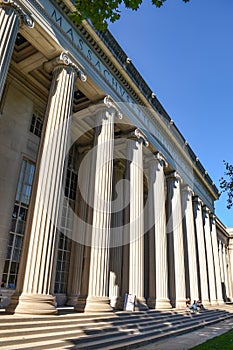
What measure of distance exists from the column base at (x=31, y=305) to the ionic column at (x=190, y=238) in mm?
20548

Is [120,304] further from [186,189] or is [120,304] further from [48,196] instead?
[186,189]

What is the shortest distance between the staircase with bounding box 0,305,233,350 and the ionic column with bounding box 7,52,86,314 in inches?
32.2

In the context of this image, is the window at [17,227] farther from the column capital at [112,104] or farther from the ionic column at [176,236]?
the ionic column at [176,236]

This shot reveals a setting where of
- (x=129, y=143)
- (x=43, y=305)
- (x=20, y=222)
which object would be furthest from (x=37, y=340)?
(x=129, y=143)

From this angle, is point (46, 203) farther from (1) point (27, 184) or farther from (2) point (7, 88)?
(2) point (7, 88)

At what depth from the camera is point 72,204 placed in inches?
897

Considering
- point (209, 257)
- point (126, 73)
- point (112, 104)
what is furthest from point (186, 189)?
point (112, 104)

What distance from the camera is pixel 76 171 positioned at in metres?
23.7

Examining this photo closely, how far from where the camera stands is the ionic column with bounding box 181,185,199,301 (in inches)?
1110

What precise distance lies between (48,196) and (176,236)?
16621 mm

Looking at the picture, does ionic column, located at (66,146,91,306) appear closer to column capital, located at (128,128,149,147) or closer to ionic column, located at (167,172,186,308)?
column capital, located at (128,128,149,147)

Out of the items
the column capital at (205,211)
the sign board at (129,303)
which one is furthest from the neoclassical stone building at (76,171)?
the column capital at (205,211)

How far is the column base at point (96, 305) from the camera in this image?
13.6m

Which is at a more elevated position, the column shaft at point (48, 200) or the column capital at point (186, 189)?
the column capital at point (186, 189)
